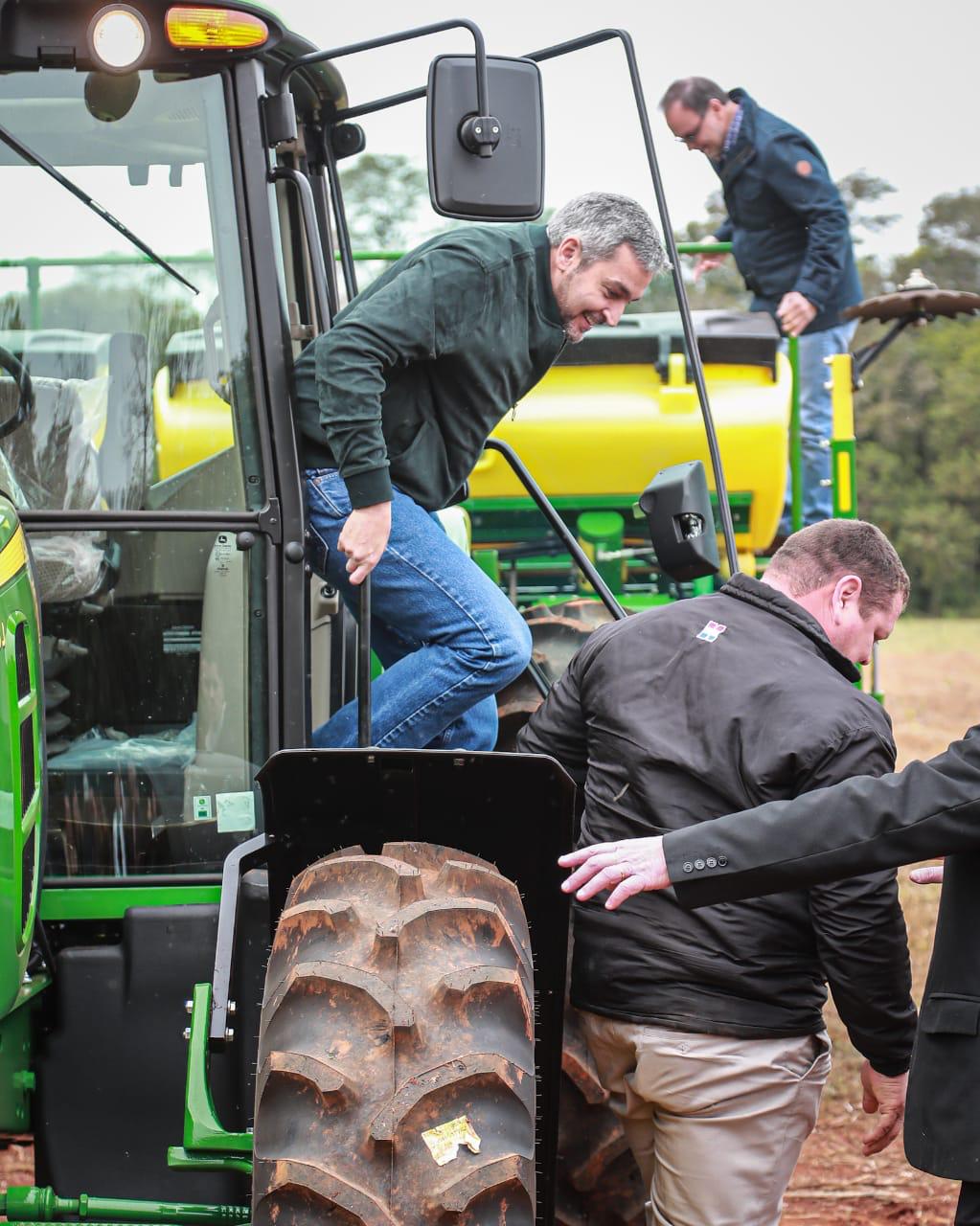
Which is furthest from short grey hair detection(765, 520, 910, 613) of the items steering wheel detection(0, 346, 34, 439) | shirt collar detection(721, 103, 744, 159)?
shirt collar detection(721, 103, 744, 159)

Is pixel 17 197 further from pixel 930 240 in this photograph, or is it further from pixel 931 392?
pixel 930 240

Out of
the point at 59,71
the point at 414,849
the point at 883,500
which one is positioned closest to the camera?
the point at 414,849

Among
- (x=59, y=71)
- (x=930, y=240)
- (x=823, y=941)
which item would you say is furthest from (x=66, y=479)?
(x=930, y=240)

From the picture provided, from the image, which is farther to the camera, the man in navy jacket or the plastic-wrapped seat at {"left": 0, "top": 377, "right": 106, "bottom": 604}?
the man in navy jacket

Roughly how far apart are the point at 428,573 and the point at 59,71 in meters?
1.20

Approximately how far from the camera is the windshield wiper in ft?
10.1

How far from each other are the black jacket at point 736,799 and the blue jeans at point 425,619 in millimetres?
240

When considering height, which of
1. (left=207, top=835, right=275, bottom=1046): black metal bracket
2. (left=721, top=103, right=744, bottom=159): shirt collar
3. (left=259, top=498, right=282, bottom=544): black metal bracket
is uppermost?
(left=721, top=103, right=744, bottom=159): shirt collar

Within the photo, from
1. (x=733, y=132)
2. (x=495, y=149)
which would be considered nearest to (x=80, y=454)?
(x=495, y=149)

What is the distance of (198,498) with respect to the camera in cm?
311

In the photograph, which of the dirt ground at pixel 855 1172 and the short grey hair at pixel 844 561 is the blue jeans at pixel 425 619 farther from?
the dirt ground at pixel 855 1172

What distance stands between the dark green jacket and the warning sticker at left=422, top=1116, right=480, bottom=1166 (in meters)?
1.20

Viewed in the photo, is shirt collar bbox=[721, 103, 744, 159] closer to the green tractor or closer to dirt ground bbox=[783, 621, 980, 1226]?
the green tractor

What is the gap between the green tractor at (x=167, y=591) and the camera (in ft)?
8.76
